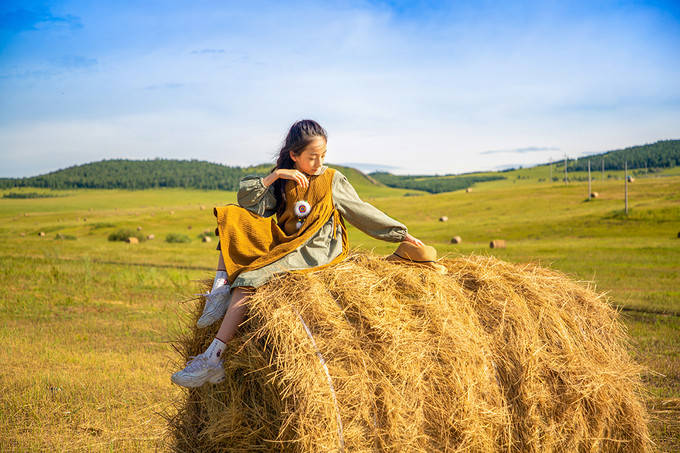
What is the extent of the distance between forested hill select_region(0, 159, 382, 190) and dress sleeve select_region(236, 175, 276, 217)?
11159cm

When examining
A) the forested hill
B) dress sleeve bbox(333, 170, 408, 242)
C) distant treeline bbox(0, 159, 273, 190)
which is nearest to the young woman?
dress sleeve bbox(333, 170, 408, 242)

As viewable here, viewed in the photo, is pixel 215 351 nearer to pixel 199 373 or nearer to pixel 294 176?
pixel 199 373

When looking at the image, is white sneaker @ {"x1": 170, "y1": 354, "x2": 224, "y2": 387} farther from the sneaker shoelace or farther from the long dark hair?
the long dark hair

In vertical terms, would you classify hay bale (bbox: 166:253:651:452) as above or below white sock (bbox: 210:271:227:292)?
below

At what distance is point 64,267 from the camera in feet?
59.1

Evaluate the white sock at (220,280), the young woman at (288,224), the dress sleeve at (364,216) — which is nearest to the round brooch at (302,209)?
the young woman at (288,224)

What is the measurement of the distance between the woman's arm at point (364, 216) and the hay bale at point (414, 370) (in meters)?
0.31

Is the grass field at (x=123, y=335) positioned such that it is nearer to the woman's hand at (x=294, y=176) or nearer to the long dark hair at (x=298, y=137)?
the woman's hand at (x=294, y=176)

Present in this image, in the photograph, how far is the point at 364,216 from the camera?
4594mm

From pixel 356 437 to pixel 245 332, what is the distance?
1.20 meters

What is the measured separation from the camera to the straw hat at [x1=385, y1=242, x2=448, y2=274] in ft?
15.5

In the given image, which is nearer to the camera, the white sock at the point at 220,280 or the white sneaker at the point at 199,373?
the white sneaker at the point at 199,373

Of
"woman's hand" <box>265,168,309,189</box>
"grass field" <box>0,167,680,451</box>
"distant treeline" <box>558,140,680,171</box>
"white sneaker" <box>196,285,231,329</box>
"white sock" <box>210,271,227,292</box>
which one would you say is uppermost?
"distant treeline" <box>558,140,680,171</box>

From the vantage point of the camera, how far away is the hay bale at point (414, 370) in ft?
12.0
